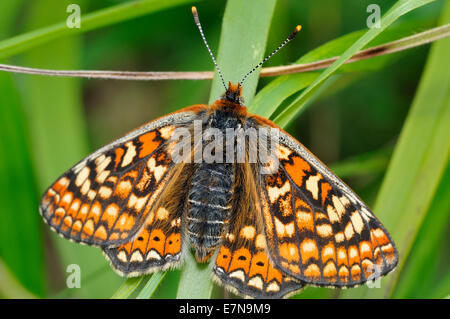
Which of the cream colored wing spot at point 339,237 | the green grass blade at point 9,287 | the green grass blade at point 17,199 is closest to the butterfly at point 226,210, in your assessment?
the cream colored wing spot at point 339,237

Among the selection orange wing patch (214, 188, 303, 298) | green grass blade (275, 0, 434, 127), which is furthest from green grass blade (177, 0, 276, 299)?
orange wing patch (214, 188, 303, 298)

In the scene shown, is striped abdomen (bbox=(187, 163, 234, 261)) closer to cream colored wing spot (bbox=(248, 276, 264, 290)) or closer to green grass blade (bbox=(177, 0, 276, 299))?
cream colored wing spot (bbox=(248, 276, 264, 290))

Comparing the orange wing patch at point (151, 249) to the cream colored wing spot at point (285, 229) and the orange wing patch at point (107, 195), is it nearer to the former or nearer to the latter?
the orange wing patch at point (107, 195)

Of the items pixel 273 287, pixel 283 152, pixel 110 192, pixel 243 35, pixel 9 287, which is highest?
pixel 243 35

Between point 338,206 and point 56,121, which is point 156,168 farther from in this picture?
point 56,121

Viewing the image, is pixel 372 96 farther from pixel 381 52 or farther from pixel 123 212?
pixel 123 212

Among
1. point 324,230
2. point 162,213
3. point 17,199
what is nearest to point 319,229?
point 324,230

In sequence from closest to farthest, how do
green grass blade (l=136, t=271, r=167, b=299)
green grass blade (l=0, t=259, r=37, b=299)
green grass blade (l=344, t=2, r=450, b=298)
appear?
green grass blade (l=136, t=271, r=167, b=299) < green grass blade (l=344, t=2, r=450, b=298) < green grass blade (l=0, t=259, r=37, b=299)
